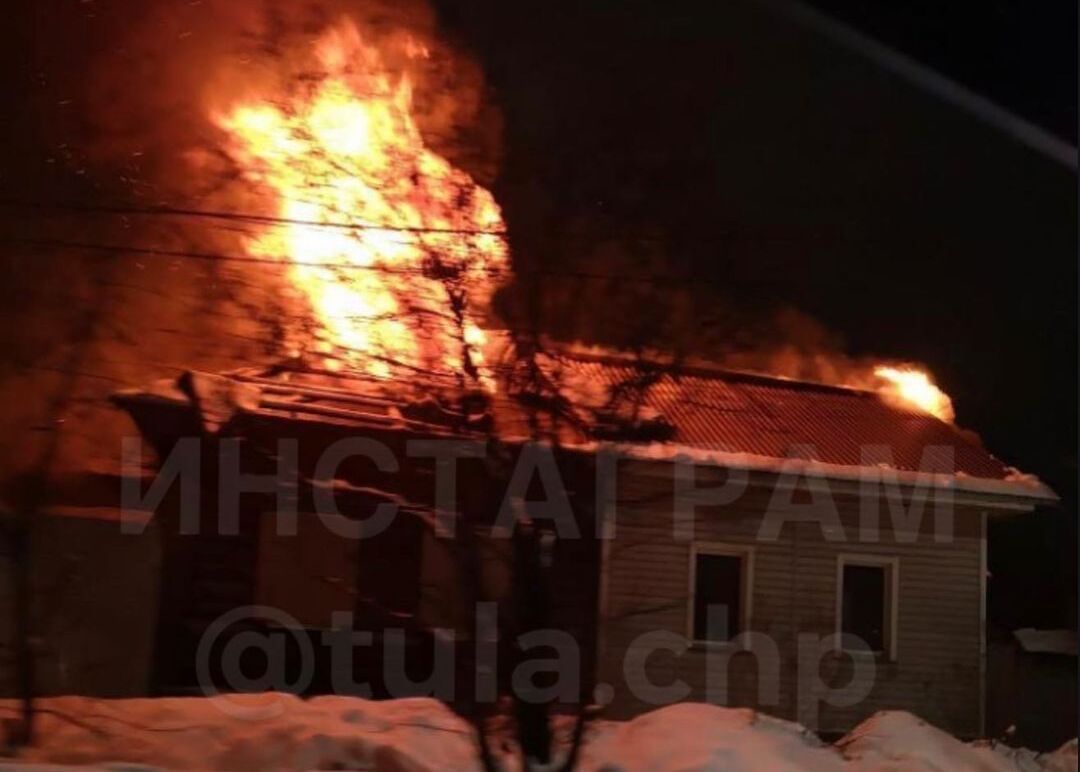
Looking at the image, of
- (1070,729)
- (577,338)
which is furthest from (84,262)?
(1070,729)

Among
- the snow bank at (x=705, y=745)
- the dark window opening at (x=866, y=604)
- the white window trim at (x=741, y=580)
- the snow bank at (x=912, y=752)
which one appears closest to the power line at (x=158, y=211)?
the snow bank at (x=705, y=745)

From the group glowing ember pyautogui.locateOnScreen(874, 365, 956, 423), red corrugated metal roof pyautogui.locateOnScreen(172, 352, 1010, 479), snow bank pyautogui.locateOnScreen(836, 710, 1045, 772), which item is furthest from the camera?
glowing ember pyautogui.locateOnScreen(874, 365, 956, 423)

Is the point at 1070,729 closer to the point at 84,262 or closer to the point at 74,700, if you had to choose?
the point at 74,700

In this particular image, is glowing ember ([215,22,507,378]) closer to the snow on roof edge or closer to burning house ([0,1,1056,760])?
burning house ([0,1,1056,760])

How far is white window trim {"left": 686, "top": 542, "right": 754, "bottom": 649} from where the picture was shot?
10.4m

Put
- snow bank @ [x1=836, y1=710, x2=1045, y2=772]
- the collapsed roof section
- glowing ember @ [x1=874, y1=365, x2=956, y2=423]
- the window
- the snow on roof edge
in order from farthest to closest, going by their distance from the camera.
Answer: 1. glowing ember @ [x1=874, y1=365, x2=956, y2=423]
2. the window
3. the snow on roof edge
4. snow bank @ [x1=836, y1=710, x2=1045, y2=772]
5. the collapsed roof section

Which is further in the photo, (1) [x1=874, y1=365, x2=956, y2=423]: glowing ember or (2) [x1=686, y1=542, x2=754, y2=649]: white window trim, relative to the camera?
(1) [x1=874, y1=365, x2=956, y2=423]: glowing ember

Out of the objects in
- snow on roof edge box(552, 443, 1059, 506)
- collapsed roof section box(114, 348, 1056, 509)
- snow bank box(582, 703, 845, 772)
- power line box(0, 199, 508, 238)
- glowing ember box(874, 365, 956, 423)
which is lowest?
snow bank box(582, 703, 845, 772)

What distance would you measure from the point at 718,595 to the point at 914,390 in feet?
10.6

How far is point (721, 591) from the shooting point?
10859 millimetres

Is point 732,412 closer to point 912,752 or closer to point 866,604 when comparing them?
point 866,604

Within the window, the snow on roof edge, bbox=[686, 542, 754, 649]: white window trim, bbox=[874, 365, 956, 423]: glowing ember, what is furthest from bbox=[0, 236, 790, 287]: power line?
bbox=[874, 365, 956, 423]: glowing ember

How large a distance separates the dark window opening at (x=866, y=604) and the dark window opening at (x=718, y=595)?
1147mm

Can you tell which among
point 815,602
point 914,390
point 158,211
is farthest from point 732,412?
point 158,211
